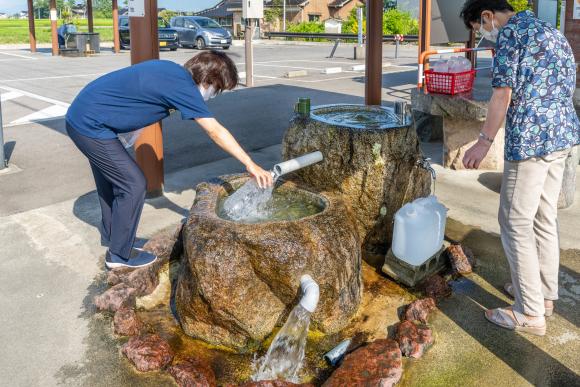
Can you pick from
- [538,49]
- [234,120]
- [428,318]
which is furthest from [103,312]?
[234,120]

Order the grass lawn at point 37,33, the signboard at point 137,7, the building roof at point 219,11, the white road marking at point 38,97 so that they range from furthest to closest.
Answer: the building roof at point 219,11, the grass lawn at point 37,33, the white road marking at point 38,97, the signboard at point 137,7

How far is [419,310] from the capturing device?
3465 millimetres

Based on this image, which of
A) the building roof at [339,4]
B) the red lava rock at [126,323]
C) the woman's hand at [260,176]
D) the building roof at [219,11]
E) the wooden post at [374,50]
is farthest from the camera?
the building roof at [339,4]

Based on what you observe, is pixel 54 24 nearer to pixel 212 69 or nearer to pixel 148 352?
pixel 212 69

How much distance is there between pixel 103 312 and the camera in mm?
3629

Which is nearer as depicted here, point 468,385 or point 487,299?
point 468,385

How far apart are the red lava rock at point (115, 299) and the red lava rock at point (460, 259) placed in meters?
2.23

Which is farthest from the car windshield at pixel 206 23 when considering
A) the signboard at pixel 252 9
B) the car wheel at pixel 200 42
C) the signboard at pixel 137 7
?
the signboard at pixel 137 7

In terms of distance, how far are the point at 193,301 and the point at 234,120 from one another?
22.7ft

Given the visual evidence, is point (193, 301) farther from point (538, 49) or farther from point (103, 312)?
point (538, 49)

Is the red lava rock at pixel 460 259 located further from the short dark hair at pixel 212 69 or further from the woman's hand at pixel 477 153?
the short dark hair at pixel 212 69

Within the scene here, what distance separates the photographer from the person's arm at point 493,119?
3.05 m

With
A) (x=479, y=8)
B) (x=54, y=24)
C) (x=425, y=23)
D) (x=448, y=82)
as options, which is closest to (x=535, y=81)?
(x=479, y=8)

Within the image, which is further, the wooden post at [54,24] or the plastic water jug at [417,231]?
the wooden post at [54,24]
